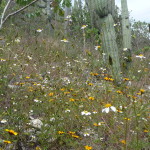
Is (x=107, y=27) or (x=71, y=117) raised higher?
(x=107, y=27)

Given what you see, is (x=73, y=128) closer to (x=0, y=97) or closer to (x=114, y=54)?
(x=0, y=97)

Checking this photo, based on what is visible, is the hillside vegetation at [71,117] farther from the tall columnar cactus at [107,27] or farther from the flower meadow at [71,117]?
the tall columnar cactus at [107,27]

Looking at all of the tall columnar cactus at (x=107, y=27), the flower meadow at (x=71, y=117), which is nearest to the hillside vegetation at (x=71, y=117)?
the flower meadow at (x=71, y=117)

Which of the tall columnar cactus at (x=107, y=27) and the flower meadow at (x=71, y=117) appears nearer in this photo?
the flower meadow at (x=71, y=117)

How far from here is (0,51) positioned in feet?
18.0

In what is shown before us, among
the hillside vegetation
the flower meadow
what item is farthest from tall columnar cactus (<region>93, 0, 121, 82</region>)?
the flower meadow

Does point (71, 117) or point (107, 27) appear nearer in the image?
point (71, 117)

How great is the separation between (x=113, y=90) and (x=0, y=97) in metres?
1.54

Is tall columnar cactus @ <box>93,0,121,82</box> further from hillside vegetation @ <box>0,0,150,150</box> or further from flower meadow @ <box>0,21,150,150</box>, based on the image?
flower meadow @ <box>0,21,150,150</box>

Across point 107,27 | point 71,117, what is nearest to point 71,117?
point 71,117

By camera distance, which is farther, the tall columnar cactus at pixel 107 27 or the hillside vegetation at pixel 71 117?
the tall columnar cactus at pixel 107 27

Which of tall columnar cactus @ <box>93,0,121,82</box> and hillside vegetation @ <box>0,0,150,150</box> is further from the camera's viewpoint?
tall columnar cactus @ <box>93,0,121,82</box>

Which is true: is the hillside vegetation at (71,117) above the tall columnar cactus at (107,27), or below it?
below

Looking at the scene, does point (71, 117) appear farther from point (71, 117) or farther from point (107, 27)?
point (107, 27)
